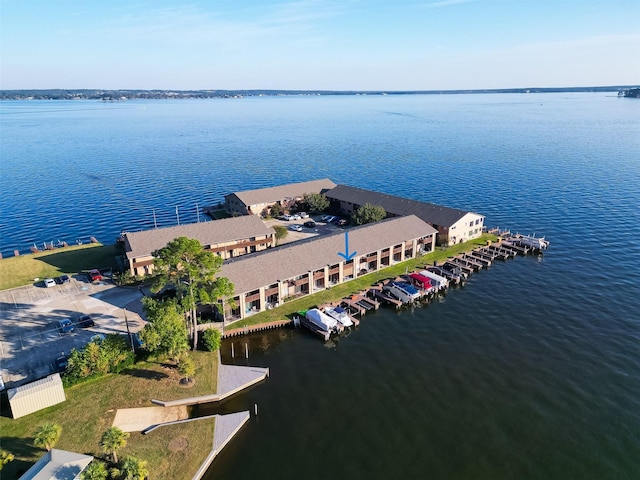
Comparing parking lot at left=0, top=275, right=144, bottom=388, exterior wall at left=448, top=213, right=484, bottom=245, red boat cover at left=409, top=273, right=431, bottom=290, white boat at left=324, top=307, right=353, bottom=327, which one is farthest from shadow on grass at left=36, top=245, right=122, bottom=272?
exterior wall at left=448, top=213, right=484, bottom=245

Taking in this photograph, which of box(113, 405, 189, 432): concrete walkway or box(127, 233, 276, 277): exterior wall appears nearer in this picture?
box(113, 405, 189, 432): concrete walkway

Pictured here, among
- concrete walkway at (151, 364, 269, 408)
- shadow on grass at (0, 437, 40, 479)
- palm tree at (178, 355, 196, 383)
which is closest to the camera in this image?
shadow on grass at (0, 437, 40, 479)

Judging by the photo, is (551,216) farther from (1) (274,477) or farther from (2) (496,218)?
(1) (274,477)

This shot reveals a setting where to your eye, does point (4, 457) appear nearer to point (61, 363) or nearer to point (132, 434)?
point (132, 434)

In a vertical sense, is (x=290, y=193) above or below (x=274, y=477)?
above

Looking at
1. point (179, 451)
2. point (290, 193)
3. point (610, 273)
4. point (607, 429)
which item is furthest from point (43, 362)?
point (610, 273)

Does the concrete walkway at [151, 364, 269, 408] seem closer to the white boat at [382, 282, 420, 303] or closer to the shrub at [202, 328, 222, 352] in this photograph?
the shrub at [202, 328, 222, 352]

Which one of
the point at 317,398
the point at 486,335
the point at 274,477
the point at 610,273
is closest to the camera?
the point at 274,477
